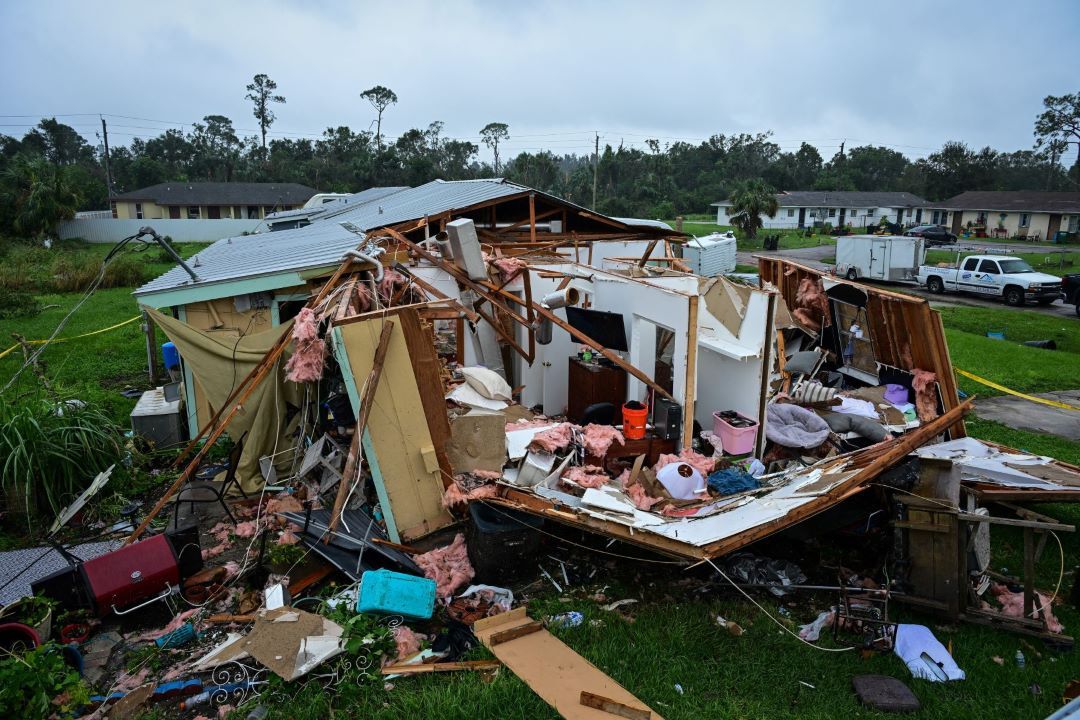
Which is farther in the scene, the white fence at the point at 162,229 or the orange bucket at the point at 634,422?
the white fence at the point at 162,229

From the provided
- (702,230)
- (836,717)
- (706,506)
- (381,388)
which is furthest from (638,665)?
(702,230)

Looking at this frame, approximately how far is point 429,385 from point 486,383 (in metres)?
1.36

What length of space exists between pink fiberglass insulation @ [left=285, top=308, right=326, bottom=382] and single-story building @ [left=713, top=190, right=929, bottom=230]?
51032 mm

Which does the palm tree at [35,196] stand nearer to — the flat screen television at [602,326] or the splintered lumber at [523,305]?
the splintered lumber at [523,305]

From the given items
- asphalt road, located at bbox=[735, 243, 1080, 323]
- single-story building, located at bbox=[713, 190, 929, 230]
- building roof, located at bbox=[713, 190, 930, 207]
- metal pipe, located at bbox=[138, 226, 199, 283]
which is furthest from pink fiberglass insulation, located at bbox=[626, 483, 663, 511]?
building roof, located at bbox=[713, 190, 930, 207]

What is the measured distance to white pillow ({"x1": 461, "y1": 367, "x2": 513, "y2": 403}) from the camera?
7.83 meters

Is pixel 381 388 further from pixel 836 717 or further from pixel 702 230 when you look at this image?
pixel 702 230

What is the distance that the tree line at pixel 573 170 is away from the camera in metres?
55.4

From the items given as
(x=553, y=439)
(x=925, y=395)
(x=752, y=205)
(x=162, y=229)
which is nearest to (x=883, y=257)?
(x=752, y=205)

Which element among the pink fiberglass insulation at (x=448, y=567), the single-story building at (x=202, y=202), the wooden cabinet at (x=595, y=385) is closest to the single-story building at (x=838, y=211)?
the single-story building at (x=202, y=202)

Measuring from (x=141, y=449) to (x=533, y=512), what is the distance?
6378 millimetres

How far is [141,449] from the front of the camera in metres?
8.89

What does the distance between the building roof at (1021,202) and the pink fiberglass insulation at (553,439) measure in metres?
51.7

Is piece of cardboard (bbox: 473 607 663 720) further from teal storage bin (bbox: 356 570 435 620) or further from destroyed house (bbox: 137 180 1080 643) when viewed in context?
destroyed house (bbox: 137 180 1080 643)
